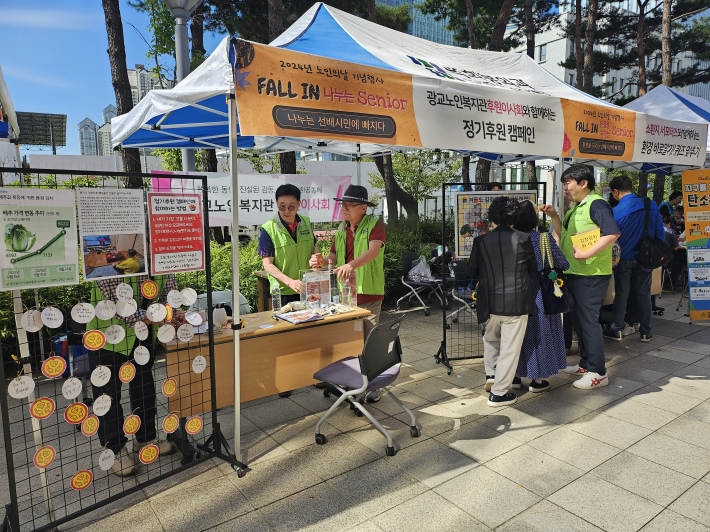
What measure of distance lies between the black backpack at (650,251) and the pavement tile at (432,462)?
3.44 metres

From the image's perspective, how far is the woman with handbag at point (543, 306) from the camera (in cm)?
377

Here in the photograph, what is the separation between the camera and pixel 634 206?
5.11 m

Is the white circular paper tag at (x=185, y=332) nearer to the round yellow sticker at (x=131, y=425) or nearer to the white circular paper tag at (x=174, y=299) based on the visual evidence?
the white circular paper tag at (x=174, y=299)

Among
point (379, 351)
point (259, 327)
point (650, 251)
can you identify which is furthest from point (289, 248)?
point (650, 251)

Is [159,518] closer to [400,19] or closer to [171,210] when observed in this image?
[171,210]

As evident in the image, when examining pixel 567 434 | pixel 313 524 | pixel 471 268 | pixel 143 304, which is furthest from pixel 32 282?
pixel 567 434

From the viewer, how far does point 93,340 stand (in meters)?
2.31

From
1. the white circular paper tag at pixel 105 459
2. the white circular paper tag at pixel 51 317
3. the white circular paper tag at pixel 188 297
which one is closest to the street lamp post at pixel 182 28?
the white circular paper tag at pixel 188 297

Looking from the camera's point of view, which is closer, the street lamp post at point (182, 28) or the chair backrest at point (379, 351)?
the chair backrest at point (379, 351)

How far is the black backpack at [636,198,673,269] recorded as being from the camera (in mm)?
5047

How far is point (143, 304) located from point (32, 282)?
0.66 metres

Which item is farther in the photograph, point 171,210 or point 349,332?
point 349,332

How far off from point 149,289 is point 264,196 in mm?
4528

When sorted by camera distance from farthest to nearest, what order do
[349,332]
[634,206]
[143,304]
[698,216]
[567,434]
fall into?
[698,216]
[634,206]
[349,332]
[567,434]
[143,304]
